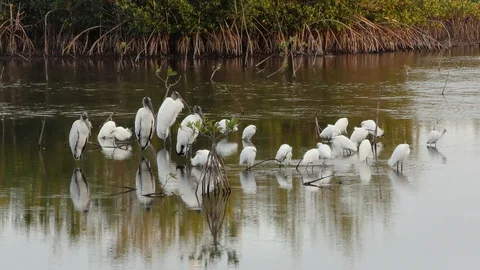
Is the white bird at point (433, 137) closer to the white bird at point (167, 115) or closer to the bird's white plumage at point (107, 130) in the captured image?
the white bird at point (167, 115)

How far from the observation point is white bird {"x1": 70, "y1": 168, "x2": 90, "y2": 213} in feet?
33.6

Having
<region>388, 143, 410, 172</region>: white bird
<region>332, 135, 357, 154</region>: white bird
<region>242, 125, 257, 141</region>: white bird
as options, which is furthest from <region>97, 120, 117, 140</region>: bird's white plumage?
<region>388, 143, 410, 172</region>: white bird

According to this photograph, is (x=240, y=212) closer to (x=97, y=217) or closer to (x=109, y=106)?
(x=97, y=217)

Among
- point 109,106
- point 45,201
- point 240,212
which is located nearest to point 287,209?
point 240,212

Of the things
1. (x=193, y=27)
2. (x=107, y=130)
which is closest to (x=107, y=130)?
(x=107, y=130)

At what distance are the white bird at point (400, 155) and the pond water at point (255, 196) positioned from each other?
5.6 inches

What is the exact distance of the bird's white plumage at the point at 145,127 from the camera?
1291cm

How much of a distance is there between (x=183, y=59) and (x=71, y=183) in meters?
16.9

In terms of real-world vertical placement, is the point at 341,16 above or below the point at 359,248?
above

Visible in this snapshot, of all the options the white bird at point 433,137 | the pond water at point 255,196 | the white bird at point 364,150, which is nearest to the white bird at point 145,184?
the pond water at point 255,196

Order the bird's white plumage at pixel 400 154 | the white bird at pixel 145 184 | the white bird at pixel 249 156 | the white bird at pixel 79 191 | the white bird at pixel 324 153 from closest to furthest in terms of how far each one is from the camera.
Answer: the white bird at pixel 79 191 → the white bird at pixel 145 184 → the bird's white plumage at pixel 400 154 → the white bird at pixel 249 156 → the white bird at pixel 324 153

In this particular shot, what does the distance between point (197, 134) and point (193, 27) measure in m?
16.1

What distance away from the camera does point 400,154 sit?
11508mm

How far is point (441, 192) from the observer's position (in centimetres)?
1062
